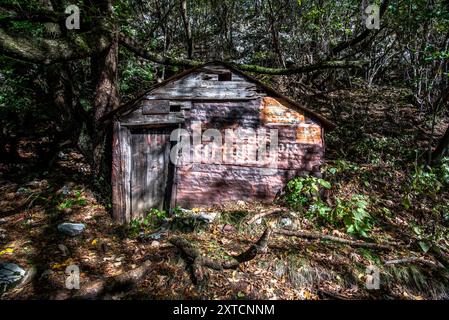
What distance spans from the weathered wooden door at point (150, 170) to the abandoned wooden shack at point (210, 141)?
0.07ft

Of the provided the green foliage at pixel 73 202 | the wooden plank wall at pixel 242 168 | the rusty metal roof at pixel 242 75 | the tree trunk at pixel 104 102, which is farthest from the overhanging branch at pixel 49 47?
the green foliage at pixel 73 202

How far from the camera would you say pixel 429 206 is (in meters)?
5.60

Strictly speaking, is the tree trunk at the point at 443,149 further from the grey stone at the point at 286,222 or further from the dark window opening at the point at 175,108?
the dark window opening at the point at 175,108

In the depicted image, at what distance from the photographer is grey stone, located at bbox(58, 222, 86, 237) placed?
5160 millimetres

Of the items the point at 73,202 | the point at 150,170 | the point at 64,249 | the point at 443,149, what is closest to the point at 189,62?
the point at 150,170

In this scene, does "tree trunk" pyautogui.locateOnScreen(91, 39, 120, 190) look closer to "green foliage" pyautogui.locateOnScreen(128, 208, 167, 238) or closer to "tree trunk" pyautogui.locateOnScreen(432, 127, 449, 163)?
"green foliage" pyautogui.locateOnScreen(128, 208, 167, 238)

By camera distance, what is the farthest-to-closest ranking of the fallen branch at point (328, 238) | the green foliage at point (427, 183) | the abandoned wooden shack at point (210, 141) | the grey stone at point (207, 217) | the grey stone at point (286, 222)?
the green foliage at point (427, 183) → the abandoned wooden shack at point (210, 141) → the grey stone at point (207, 217) → the grey stone at point (286, 222) → the fallen branch at point (328, 238)

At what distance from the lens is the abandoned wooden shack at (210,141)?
5484mm

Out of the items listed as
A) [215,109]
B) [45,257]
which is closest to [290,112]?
[215,109]

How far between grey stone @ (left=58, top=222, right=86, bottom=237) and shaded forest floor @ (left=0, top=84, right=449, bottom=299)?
0.33ft

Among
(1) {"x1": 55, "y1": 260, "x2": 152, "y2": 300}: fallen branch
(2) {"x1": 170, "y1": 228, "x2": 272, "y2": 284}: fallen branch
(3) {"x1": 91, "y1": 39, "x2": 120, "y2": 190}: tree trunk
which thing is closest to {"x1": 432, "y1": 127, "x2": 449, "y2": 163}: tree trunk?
(2) {"x1": 170, "y1": 228, "x2": 272, "y2": 284}: fallen branch

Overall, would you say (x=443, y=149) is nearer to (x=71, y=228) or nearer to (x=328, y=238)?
(x=328, y=238)

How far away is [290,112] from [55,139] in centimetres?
755
